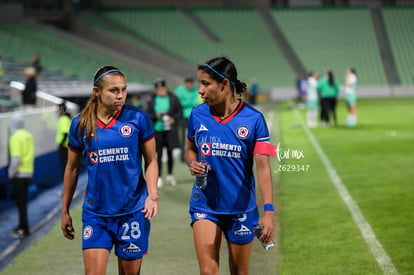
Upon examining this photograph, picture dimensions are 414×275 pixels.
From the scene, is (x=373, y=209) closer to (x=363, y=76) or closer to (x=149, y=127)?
(x=149, y=127)

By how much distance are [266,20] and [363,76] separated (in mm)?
10800

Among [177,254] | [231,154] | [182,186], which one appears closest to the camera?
[231,154]

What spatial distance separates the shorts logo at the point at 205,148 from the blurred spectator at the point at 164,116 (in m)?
8.62

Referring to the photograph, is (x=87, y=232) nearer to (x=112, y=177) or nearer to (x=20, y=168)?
(x=112, y=177)

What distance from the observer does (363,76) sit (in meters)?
57.2

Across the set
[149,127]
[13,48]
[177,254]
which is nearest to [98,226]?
[149,127]

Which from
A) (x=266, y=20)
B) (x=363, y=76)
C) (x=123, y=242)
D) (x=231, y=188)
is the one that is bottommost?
(x=123, y=242)

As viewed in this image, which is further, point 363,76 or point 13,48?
point 363,76

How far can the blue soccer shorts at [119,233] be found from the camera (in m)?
5.11

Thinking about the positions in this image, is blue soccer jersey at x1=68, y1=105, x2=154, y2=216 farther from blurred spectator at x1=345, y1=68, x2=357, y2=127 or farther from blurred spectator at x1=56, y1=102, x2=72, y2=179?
blurred spectator at x1=345, y1=68, x2=357, y2=127

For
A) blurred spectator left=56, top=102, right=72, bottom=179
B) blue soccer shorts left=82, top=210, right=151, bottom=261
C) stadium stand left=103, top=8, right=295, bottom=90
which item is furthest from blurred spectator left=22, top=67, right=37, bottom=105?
stadium stand left=103, top=8, right=295, bottom=90

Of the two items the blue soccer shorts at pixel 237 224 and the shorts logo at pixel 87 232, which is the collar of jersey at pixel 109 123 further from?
the blue soccer shorts at pixel 237 224

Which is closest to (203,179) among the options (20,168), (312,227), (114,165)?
(114,165)

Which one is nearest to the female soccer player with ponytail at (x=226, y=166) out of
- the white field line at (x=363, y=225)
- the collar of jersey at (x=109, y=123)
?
the collar of jersey at (x=109, y=123)
